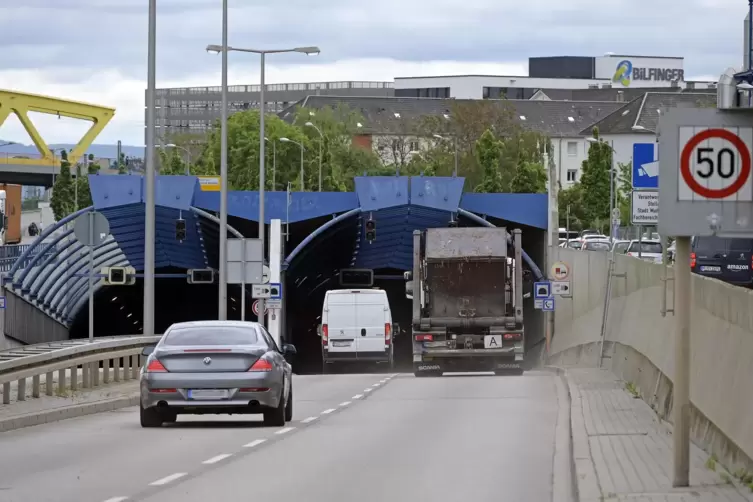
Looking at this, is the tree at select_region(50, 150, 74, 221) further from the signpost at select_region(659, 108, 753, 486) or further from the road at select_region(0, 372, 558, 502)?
the signpost at select_region(659, 108, 753, 486)

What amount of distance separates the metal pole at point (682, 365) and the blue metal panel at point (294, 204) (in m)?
60.7

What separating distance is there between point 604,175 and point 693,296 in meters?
95.0

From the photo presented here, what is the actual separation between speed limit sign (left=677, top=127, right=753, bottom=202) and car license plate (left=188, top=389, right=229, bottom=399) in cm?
1003

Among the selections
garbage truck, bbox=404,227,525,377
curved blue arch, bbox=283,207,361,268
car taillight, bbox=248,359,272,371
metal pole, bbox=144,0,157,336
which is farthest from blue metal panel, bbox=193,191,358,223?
car taillight, bbox=248,359,272,371

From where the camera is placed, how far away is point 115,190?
66.2 meters

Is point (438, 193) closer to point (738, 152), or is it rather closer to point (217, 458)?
point (217, 458)

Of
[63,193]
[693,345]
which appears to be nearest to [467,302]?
[693,345]

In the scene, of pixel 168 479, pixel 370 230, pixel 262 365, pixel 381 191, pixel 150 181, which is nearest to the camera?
pixel 168 479

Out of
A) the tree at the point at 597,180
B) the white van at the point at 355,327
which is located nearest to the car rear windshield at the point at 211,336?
the white van at the point at 355,327

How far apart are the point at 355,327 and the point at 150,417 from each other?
29382 mm

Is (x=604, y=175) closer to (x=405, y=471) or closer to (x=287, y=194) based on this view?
(x=287, y=194)

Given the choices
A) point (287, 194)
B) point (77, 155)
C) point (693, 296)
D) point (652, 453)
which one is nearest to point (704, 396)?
point (652, 453)

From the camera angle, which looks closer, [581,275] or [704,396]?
[704,396]

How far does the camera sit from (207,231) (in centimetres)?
7238
